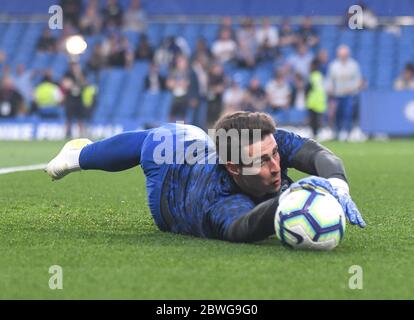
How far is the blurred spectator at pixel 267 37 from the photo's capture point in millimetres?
24469

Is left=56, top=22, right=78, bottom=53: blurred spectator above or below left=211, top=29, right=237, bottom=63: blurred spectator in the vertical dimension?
above

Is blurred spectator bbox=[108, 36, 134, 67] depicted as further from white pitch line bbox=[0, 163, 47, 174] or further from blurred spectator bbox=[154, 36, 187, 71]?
white pitch line bbox=[0, 163, 47, 174]

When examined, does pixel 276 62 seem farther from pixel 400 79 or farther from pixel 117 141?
pixel 117 141

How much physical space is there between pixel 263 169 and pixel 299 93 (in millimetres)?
17789

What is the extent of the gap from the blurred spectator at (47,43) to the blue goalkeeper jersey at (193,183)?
20.6 metres

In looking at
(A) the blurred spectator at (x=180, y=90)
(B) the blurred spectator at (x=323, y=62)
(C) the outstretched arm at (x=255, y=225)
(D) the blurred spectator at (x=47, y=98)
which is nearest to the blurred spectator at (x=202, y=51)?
(A) the blurred spectator at (x=180, y=90)

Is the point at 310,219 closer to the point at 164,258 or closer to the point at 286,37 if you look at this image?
the point at 164,258

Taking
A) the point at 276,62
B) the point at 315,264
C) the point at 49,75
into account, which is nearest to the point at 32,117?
the point at 49,75

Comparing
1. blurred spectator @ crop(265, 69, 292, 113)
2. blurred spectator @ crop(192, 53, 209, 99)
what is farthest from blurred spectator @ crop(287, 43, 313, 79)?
blurred spectator @ crop(192, 53, 209, 99)

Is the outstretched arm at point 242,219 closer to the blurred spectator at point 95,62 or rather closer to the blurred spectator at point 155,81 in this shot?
the blurred spectator at point 155,81

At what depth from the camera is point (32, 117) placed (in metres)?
23.4

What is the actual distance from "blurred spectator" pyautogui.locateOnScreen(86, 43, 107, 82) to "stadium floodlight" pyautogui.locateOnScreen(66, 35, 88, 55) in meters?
1.15

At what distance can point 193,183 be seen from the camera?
5.90 metres

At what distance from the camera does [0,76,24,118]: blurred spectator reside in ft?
77.4
